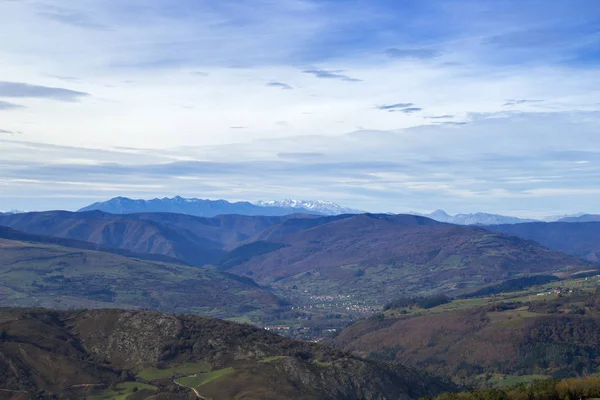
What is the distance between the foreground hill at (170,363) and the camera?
125125mm

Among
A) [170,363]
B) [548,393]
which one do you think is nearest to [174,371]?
[170,363]

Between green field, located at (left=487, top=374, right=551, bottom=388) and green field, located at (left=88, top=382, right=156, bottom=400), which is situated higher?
green field, located at (left=88, top=382, right=156, bottom=400)

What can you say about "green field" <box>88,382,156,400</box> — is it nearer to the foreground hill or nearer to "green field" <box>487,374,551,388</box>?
the foreground hill

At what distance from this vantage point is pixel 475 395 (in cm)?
9462

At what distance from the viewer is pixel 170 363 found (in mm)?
143375

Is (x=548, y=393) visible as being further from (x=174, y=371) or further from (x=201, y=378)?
(x=174, y=371)

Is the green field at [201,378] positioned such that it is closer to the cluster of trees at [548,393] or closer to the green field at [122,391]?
the green field at [122,391]

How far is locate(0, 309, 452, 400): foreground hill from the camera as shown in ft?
411

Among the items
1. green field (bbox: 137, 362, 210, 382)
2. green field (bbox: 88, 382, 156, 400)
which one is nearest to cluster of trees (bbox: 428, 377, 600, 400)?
green field (bbox: 88, 382, 156, 400)

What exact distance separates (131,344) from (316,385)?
143 feet

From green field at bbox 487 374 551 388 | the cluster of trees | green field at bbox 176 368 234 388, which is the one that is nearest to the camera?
the cluster of trees

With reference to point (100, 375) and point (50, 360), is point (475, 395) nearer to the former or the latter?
point (100, 375)

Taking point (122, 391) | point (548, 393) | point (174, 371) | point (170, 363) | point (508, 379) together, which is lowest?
point (508, 379)

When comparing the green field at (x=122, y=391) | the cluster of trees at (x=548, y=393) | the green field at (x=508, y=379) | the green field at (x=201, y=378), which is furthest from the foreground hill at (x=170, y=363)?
the cluster of trees at (x=548, y=393)
